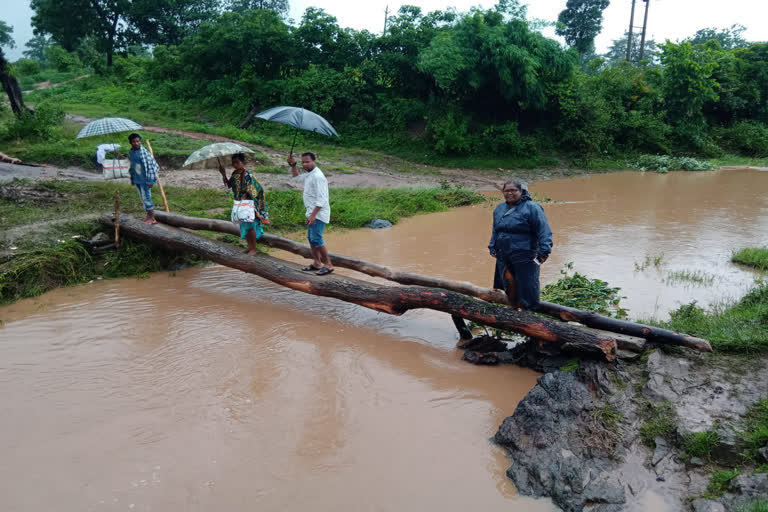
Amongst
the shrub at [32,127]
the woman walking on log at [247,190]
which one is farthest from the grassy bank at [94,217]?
the shrub at [32,127]

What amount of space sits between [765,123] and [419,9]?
18356 mm

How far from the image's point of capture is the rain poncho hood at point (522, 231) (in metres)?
4.78

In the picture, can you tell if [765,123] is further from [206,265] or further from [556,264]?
[206,265]

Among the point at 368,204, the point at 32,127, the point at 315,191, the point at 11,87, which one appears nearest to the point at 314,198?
the point at 315,191

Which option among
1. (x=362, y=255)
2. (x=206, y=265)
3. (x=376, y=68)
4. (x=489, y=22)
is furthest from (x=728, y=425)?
(x=376, y=68)

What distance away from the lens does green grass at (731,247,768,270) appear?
800cm

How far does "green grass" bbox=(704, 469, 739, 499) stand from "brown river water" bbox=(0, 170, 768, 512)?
42.5 inches

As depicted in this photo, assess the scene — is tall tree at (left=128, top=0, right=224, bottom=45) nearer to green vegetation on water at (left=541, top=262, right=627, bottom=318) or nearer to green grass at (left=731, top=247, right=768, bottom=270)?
green vegetation on water at (left=541, top=262, right=627, bottom=318)

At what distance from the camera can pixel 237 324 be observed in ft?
20.7

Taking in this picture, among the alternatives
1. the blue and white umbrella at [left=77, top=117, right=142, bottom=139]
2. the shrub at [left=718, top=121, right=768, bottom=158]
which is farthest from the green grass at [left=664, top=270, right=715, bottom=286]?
the shrub at [left=718, top=121, right=768, bottom=158]

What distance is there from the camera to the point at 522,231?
4914 mm

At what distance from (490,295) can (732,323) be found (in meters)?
A: 2.47

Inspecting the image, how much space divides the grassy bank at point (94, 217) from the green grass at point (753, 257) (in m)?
6.27

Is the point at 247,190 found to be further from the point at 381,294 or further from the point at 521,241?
the point at 521,241
